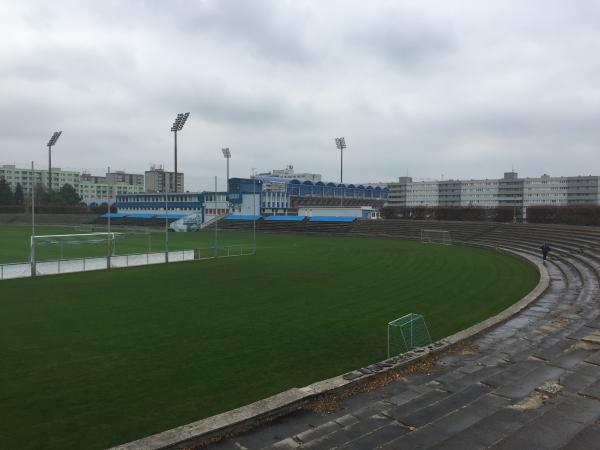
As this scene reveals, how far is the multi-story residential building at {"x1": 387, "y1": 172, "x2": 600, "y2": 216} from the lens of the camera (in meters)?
130

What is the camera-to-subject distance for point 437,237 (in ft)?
166

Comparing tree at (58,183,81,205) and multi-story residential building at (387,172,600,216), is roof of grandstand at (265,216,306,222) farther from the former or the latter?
tree at (58,183,81,205)

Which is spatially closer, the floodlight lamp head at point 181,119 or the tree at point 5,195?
the floodlight lamp head at point 181,119

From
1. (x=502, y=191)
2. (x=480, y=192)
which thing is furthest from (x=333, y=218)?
(x=480, y=192)

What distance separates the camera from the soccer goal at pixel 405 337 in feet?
36.1

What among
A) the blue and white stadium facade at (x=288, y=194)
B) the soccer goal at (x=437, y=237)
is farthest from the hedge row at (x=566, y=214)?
the blue and white stadium facade at (x=288, y=194)

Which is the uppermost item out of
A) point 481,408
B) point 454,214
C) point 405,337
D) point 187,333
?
point 454,214

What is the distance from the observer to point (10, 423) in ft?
23.7

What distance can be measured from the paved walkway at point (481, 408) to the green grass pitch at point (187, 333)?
1.42m

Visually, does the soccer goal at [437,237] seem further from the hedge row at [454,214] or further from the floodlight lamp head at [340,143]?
the floodlight lamp head at [340,143]

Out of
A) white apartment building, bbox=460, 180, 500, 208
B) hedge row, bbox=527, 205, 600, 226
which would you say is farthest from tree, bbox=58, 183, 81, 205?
white apartment building, bbox=460, 180, 500, 208

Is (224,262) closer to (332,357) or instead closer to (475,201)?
(332,357)

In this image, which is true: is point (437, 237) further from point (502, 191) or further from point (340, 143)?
point (502, 191)

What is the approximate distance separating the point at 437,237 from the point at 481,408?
4469 centimetres
